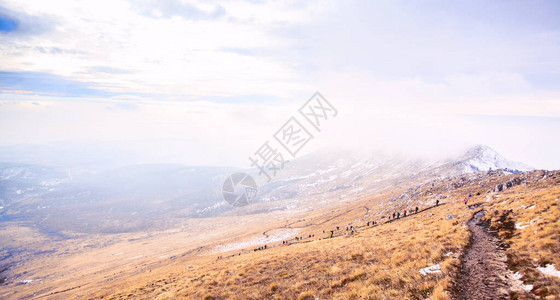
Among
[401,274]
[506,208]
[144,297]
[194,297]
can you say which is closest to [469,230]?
[506,208]

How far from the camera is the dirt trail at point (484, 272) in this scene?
1160cm

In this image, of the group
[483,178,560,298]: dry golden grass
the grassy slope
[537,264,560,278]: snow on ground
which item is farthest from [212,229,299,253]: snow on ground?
[537,264,560,278]: snow on ground

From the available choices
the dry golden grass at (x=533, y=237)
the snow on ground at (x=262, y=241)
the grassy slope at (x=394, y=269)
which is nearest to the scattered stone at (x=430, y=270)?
the grassy slope at (x=394, y=269)

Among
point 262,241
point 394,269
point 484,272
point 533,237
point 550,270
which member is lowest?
point 262,241

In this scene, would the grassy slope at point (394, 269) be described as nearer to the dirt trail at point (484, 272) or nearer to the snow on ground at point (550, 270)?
the snow on ground at point (550, 270)

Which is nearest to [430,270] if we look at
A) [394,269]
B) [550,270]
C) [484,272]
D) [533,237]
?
[394,269]

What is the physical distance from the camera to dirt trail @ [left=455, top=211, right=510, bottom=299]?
1160 centimetres

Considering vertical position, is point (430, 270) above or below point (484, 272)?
above

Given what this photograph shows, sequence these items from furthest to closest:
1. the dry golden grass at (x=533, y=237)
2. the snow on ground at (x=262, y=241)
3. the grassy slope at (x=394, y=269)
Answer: the snow on ground at (x=262, y=241)
the grassy slope at (x=394, y=269)
the dry golden grass at (x=533, y=237)

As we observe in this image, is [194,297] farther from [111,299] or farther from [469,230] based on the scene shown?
[469,230]

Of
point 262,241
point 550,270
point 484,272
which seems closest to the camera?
point 550,270

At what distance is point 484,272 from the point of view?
14016mm

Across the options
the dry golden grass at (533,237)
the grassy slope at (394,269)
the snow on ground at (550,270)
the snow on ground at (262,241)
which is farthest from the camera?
the snow on ground at (262,241)

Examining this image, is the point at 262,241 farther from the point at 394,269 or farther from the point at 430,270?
the point at 430,270
